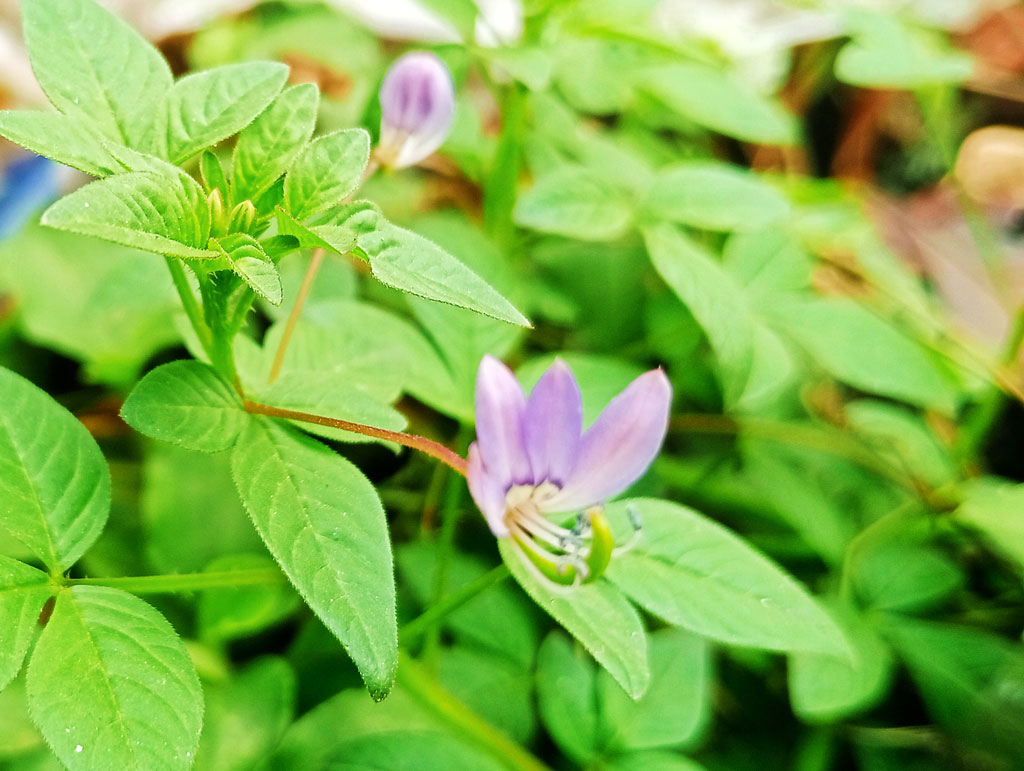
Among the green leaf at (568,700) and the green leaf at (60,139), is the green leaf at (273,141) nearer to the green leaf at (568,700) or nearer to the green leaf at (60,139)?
the green leaf at (60,139)

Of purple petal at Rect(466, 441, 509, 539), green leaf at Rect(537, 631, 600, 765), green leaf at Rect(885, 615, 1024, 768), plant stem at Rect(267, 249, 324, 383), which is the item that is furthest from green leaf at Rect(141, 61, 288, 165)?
green leaf at Rect(885, 615, 1024, 768)

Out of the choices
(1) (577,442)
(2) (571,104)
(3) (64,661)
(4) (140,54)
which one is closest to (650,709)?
(1) (577,442)

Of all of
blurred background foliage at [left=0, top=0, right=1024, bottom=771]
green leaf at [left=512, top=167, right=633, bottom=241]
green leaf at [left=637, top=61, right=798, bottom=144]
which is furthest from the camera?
green leaf at [left=637, top=61, right=798, bottom=144]

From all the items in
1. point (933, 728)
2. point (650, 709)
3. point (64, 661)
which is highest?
point (64, 661)

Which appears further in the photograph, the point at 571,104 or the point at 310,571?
the point at 571,104

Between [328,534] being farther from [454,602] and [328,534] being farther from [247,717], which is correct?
[247,717]

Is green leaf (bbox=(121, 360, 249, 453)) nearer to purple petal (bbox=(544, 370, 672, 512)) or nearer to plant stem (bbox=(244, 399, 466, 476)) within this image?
plant stem (bbox=(244, 399, 466, 476))

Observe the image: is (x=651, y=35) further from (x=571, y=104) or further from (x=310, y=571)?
(x=310, y=571)
